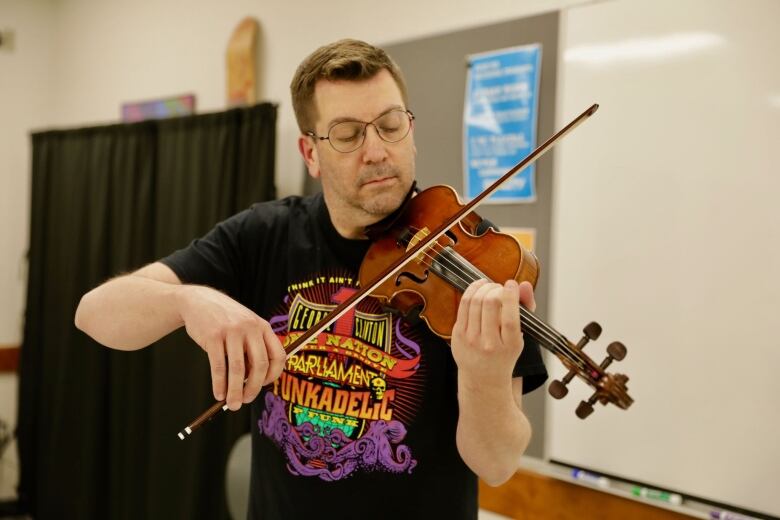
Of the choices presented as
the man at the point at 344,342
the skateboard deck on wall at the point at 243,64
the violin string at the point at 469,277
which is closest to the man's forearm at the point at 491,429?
the man at the point at 344,342

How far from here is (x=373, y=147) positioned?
4.33ft

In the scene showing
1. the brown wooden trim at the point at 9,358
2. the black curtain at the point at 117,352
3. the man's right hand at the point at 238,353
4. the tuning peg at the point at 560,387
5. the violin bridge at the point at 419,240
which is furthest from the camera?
the brown wooden trim at the point at 9,358

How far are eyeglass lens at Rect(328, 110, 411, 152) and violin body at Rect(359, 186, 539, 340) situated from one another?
15 centimetres

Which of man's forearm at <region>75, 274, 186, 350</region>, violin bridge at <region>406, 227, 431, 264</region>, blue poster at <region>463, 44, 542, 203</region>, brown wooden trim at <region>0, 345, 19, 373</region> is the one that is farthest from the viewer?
brown wooden trim at <region>0, 345, 19, 373</region>

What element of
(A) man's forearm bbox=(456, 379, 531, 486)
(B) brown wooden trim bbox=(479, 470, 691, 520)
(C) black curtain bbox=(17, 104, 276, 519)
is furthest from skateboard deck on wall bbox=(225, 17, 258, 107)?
(A) man's forearm bbox=(456, 379, 531, 486)

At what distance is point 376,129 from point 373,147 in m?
0.04

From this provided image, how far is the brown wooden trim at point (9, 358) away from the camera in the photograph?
4.38m

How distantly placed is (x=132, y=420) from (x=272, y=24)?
2.14m

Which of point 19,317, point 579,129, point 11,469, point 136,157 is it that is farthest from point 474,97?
point 11,469

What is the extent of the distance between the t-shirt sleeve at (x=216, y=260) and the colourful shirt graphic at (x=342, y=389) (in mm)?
142

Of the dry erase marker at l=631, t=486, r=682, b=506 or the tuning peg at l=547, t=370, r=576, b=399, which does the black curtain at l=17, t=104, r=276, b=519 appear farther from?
the tuning peg at l=547, t=370, r=576, b=399

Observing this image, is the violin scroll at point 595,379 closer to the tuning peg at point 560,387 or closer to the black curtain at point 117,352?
the tuning peg at point 560,387

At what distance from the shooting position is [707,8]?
183 centimetres

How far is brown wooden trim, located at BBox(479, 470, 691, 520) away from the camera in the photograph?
1.98m
